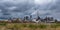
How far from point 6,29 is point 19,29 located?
1.20 m

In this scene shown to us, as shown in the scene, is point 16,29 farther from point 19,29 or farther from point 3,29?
point 3,29

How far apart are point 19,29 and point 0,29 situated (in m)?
1.75

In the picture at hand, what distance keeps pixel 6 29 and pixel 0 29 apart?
0.57 meters

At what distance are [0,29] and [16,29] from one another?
57.7 inches

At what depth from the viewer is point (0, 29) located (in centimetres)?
1483

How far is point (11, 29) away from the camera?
1530 centimetres

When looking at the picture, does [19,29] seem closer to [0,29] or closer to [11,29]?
[11,29]

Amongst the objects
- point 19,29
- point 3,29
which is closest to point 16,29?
point 19,29

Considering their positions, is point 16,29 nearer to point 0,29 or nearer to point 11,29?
point 11,29

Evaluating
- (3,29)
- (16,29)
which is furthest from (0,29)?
(16,29)

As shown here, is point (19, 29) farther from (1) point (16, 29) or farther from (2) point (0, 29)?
(2) point (0, 29)

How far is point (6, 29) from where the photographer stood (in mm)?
15086

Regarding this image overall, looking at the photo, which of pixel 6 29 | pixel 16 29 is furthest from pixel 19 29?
pixel 6 29
